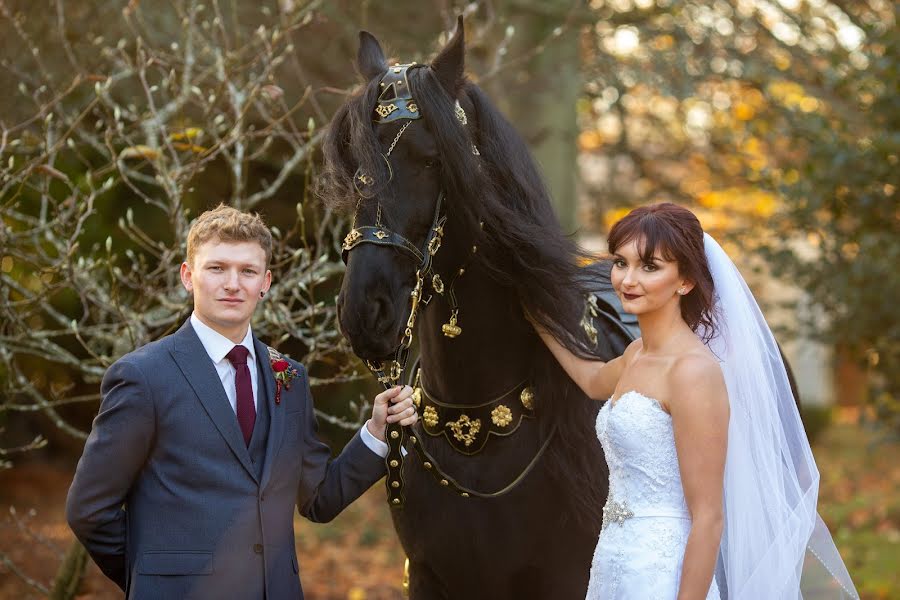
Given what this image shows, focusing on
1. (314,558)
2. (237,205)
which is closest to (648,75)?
(314,558)

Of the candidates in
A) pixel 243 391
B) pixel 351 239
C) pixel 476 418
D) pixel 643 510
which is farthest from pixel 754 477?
pixel 243 391

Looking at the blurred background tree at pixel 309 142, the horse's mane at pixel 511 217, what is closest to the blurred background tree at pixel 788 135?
the blurred background tree at pixel 309 142

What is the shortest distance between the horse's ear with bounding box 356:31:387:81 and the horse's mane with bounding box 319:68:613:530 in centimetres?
20

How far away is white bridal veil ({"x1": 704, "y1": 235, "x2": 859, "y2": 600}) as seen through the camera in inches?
111

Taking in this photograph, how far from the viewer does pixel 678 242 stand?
106 inches

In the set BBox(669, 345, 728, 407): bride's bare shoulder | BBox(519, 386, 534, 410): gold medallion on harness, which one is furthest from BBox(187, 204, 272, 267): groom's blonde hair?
BBox(669, 345, 728, 407): bride's bare shoulder

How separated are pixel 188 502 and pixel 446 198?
109 centimetres

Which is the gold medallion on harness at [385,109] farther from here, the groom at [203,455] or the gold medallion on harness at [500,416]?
the gold medallion on harness at [500,416]

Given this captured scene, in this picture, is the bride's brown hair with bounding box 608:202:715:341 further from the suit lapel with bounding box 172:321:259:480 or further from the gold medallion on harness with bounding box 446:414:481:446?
the suit lapel with bounding box 172:321:259:480

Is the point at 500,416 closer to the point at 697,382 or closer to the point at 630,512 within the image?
the point at 630,512

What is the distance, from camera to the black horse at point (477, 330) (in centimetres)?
286

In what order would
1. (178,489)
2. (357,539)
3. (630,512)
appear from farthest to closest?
1. (357,539)
2. (630,512)
3. (178,489)

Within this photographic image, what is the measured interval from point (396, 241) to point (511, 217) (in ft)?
1.47

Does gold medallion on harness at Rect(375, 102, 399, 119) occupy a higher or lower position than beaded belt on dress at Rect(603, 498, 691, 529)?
higher
